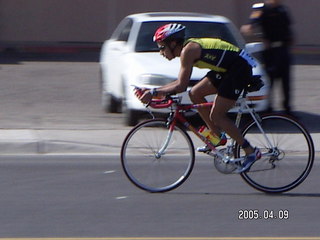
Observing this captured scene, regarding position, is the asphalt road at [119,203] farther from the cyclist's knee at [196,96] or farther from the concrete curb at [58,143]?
the cyclist's knee at [196,96]

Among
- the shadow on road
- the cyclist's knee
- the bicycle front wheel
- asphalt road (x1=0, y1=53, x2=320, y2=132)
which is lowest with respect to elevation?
asphalt road (x1=0, y1=53, x2=320, y2=132)

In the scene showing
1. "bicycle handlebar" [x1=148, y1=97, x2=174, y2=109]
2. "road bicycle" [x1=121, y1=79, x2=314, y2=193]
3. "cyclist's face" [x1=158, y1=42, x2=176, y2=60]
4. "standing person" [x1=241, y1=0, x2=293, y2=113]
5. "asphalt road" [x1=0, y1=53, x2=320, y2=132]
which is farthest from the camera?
"asphalt road" [x1=0, y1=53, x2=320, y2=132]

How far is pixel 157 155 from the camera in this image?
8.14 metres

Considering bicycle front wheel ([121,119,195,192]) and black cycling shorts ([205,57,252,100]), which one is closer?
black cycling shorts ([205,57,252,100])

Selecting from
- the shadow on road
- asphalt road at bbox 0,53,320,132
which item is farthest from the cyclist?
asphalt road at bbox 0,53,320,132

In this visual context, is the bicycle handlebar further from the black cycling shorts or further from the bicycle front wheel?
the black cycling shorts

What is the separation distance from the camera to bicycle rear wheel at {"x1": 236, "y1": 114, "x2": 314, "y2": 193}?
8031 millimetres

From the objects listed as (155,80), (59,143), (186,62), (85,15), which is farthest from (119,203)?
(85,15)

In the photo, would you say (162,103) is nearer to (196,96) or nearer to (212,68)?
(196,96)

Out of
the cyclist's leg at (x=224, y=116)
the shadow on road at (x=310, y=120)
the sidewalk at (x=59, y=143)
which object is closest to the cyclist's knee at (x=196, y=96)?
the cyclist's leg at (x=224, y=116)

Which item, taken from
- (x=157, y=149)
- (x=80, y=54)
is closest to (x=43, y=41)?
(x=80, y=54)

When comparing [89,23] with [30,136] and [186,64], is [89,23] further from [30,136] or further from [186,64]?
[186,64]

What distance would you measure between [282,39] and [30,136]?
393 cm

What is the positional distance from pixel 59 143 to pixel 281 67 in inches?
141
